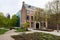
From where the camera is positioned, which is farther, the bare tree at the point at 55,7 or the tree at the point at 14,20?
the tree at the point at 14,20

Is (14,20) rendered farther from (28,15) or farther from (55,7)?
(55,7)

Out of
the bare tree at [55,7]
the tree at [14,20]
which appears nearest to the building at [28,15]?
the tree at [14,20]

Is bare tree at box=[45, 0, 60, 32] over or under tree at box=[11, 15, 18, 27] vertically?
over

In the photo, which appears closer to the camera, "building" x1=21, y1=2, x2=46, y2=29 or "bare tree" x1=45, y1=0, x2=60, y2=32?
"bare tree" x1=45, y1=0, x2=60, y2=32

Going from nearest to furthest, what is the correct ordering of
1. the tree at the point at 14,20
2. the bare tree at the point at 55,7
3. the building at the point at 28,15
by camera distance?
1. the bare tree at the point at 55,7
2. the building at the point at 28,15
3. the tree at the point at 14,20

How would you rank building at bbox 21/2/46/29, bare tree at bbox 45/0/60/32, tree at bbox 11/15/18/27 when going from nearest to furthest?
bare tree at bbox 45/0/60/32
building at bbox 21/2/46/29
tree at bbox 11/15/18/27

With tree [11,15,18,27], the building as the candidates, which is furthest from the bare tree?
tree [11,15,18,27]

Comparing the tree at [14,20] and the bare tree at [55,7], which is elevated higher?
the bare tree at [55,7]

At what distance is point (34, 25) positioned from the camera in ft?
150

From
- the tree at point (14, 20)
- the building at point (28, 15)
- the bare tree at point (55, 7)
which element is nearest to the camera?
the bare tree at point (55, 7)

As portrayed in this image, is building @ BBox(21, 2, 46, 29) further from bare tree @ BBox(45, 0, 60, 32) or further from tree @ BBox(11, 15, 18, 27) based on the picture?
bare tree @ BBox(45, 0, 60, 32)

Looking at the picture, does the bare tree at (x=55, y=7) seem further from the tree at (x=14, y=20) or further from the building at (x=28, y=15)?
the tree at (x=14, y=20)

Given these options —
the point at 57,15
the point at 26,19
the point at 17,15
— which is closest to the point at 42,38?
the point at 57,15

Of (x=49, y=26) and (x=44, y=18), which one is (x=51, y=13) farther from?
(x=49, y=26)
